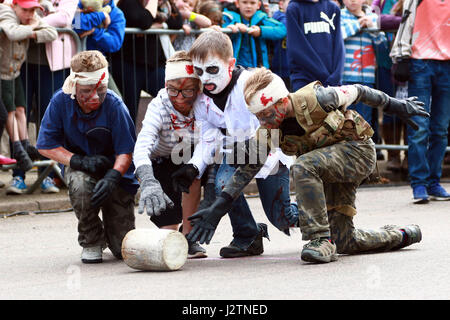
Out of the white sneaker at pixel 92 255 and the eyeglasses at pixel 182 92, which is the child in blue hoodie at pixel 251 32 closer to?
the eyeglasses at pixel 182 92

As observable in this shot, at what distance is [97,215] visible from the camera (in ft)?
19.8

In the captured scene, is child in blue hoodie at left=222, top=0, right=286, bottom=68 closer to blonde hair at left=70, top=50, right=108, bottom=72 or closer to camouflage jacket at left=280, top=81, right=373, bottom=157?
blonde hair at left=70, top=50, right=108, bottom=72

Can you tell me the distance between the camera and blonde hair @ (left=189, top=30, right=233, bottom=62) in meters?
5.61

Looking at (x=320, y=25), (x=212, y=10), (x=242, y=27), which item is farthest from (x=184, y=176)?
(x=212, y=10)

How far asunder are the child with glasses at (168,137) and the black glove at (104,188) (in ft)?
0.79

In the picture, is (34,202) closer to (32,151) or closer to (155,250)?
(32,151)

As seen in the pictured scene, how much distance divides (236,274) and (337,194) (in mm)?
938

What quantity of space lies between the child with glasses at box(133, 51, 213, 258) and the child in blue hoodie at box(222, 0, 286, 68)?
348cm

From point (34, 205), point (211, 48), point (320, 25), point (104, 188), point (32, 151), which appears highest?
point (211, 48)

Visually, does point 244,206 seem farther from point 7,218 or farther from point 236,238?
point 7,218

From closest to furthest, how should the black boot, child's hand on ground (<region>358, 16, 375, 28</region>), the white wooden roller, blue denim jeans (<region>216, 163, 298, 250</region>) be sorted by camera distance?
the white wooden roller < blue denim jeans (<region>216, 163, 298, 250</region>) < the black boot < child's hand on ground (<region>358, 16, 375, 28</region>)

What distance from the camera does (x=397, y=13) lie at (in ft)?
31.6

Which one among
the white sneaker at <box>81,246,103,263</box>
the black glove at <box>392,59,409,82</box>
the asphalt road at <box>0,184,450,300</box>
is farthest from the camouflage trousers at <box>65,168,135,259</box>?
the black glove at <box>392,59,409,82</box>

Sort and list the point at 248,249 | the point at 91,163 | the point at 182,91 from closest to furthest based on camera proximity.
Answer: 1. the point at 182,91
2. the point at 91,163
3. the point at 248,249
